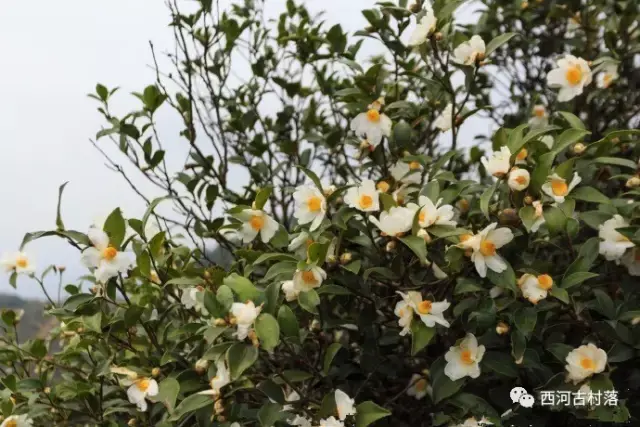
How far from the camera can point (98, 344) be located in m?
1.35

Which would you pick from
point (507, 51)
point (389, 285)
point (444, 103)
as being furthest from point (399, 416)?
point (507, 51)

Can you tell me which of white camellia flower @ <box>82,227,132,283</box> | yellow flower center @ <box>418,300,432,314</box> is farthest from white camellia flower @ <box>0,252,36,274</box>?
yellow flower center @ <box>418,300,432,314</box>

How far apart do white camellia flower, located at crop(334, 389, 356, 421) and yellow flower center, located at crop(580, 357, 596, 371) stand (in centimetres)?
42

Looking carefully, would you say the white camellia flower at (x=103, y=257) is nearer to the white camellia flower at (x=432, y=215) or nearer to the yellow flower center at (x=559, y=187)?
the white camellia flower at (x=432, y=215)

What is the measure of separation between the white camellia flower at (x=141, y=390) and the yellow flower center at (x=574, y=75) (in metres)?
1.17

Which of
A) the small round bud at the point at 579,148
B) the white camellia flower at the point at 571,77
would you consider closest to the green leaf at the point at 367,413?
the small round bud at the point at 579,148

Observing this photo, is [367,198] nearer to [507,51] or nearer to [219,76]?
[219,76]

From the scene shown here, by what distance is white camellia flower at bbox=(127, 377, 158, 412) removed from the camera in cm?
119

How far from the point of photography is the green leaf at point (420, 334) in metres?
1.10

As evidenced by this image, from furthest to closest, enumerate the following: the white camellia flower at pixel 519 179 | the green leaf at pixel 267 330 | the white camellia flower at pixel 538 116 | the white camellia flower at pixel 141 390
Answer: the white camellia flower at pixel 538 116 < the white camellia flower at pixel 141 390 < the white camellia flower at pixel 519 179 < the green leaf at pixel 267 330

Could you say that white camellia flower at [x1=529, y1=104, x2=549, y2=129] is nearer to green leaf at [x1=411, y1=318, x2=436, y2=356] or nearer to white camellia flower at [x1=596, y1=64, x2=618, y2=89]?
white camellia flower at [x1=596, y1=64, x2=618, y2=89]

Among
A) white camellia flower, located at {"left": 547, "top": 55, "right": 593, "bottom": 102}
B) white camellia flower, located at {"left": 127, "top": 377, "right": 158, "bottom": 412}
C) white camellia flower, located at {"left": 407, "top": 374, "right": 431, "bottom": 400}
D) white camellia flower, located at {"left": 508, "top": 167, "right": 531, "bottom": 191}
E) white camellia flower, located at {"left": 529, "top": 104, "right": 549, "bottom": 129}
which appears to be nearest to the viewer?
white camellia flower, located at {"left": 508, "top": 167, "right": 531, "bottom": 191}

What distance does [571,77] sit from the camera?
1.55 metres

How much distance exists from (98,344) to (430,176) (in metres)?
0.79
